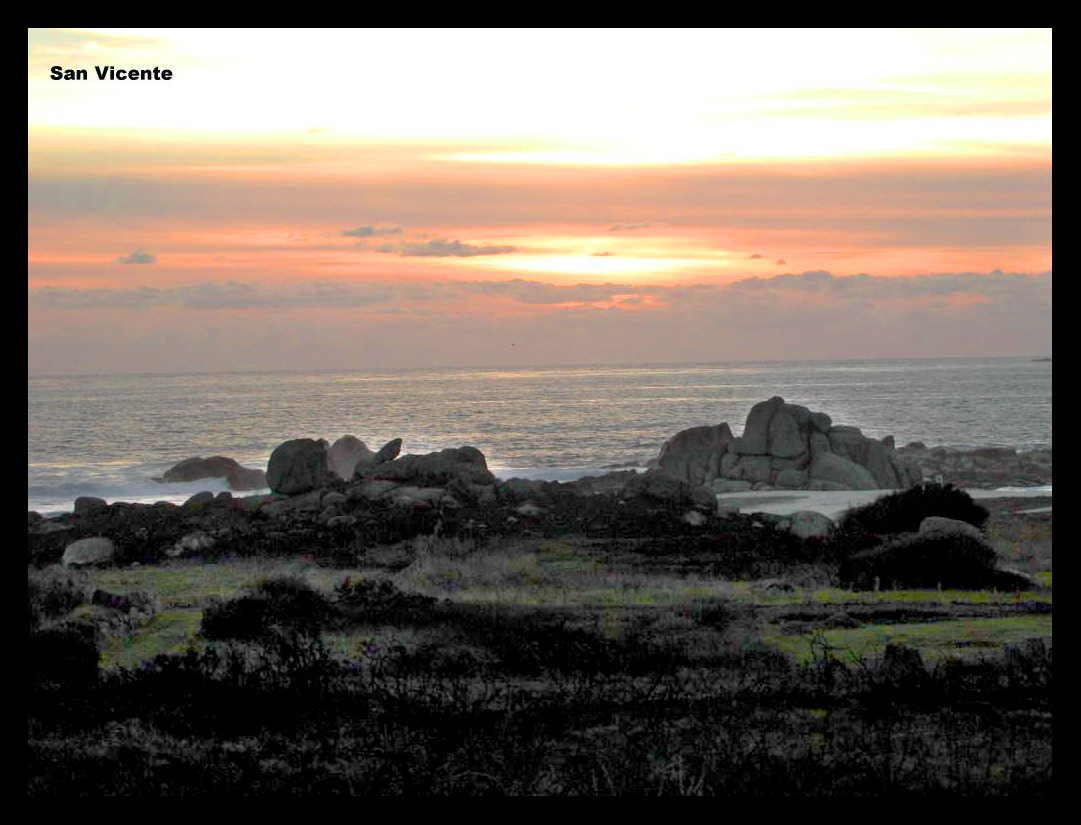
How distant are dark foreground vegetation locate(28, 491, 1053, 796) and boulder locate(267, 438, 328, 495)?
57.1 ft

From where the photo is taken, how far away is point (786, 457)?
141 feet

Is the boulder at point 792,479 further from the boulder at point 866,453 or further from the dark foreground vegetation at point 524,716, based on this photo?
the dark foreground vegetation at point 524,716

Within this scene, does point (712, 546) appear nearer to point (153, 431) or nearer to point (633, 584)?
point (633, 584)

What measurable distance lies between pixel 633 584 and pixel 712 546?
4.07 meters

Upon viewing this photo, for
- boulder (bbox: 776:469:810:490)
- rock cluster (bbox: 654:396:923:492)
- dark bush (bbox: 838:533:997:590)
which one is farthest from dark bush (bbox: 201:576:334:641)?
boulder (bbox: 776:469:810:490)

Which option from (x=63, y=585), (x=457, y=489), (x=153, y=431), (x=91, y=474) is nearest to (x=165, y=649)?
(x=63, y=585)

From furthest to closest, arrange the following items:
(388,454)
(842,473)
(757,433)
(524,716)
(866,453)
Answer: (757,433)
(866,453)
(842,473)
(388,454)
(524,716)

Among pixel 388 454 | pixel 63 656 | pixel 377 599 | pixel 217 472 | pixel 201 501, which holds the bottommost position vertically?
pixel 63 656

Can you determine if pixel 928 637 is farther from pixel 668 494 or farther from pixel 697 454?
pixel 697 454

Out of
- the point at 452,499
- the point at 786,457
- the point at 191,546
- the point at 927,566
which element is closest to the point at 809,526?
the point at 927,566

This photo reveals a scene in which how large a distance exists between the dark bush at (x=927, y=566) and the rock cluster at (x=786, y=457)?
21.7 metres

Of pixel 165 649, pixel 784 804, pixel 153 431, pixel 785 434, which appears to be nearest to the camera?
pixel 784 804

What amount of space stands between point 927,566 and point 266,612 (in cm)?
983

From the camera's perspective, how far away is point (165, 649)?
14750 mm
